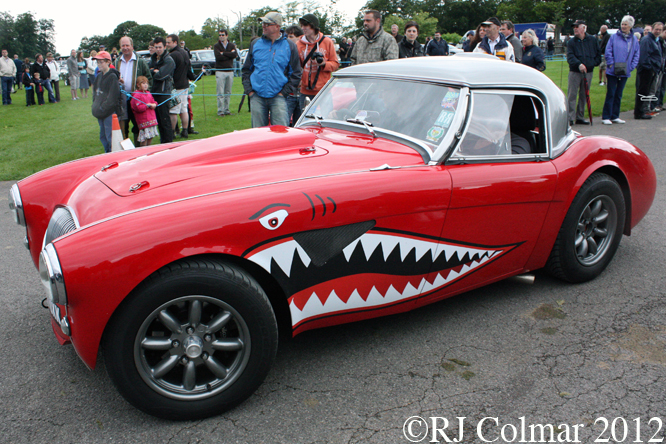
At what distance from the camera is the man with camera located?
7.25 meters

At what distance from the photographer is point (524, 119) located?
3713 millimetres

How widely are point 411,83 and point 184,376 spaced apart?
7.23ft

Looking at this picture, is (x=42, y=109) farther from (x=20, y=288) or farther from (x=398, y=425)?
(x=398, y=425)

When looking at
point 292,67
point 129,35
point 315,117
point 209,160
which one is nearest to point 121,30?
point 129,35

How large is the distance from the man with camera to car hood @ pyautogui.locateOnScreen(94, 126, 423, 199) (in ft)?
14.1

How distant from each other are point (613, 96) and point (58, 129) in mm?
12092

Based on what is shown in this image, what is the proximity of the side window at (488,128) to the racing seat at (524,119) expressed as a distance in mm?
209

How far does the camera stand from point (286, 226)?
92.4 inches

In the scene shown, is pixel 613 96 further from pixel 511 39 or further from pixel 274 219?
pixel 274 219

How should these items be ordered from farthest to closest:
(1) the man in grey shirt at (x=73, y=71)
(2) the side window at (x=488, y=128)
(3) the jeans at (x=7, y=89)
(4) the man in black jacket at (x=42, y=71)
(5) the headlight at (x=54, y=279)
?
(1) the man in grey shirt at (x=73, y=71) → (3) the jeans at (x=7, y=89) → (4) the man in black jacket at (x=42, y=71) → (2) the side window at (x=488, y=128) → (5) the headlight at (x=54, y=279)

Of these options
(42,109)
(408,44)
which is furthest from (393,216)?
(42,109)

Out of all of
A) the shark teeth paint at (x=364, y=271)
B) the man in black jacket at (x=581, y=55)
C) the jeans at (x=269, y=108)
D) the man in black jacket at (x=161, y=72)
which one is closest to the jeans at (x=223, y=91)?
the man in black jacket at (x=161, y=72)

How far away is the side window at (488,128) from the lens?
10.1 ft

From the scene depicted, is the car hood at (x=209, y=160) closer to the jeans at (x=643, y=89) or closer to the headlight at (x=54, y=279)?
the headlight at (x=54, y=279)
